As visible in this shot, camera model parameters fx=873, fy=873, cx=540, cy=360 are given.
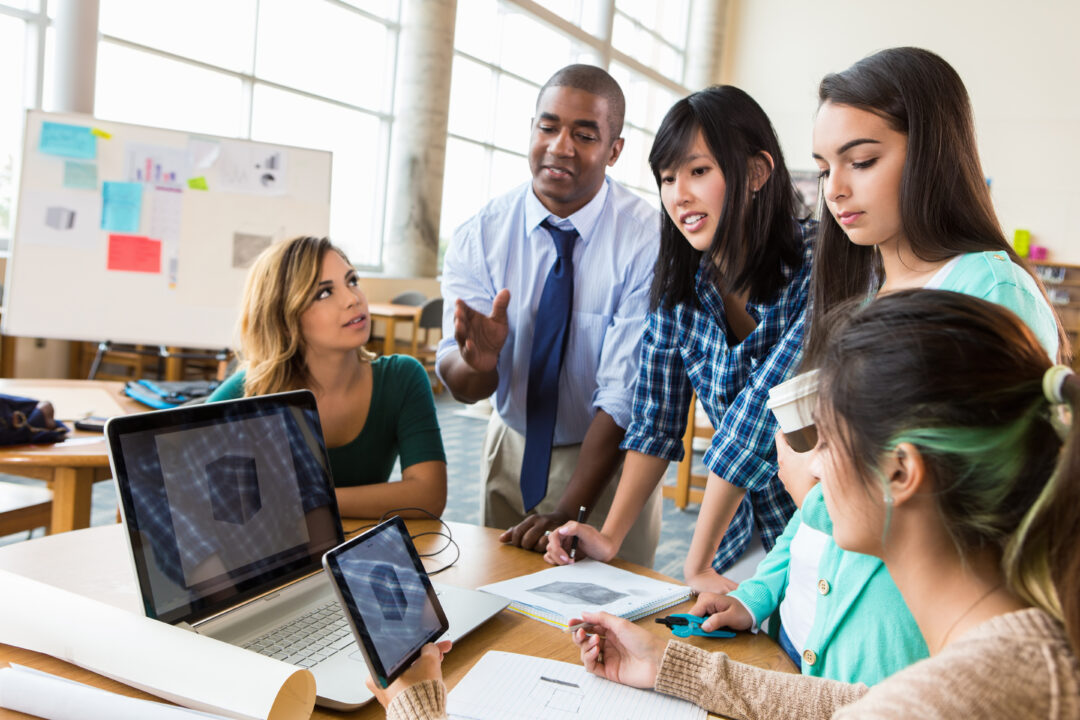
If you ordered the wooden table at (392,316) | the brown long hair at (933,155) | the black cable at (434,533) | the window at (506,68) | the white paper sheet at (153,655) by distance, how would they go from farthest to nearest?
the window at (506,68) < the wooden table at (392,316) < the black cable at (434,533) < the brown long hair at (933,155) < the white paper sheet at (153,655)

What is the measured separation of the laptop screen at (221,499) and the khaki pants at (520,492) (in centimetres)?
89

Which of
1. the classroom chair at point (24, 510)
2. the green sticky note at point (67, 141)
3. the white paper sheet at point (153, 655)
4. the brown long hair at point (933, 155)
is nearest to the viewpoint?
the white paper sheet at point (153, 655)

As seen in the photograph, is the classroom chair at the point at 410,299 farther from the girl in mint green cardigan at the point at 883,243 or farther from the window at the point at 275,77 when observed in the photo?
the girl in mint green cardigan at the point at 883,243

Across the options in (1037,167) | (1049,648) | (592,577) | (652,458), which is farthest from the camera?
(1037,167)

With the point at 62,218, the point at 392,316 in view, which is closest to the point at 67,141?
the point at 62,218

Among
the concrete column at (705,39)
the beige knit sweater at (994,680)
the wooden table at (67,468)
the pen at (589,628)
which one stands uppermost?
the concrete column at (705,39)

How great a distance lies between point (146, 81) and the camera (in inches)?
235

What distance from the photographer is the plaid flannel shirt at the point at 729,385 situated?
1536mm

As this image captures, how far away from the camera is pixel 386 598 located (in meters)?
0.93

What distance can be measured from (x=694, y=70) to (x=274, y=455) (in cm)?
1227

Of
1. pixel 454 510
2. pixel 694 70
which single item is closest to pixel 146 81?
pixel 454 510

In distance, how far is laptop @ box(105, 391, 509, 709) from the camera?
996mm

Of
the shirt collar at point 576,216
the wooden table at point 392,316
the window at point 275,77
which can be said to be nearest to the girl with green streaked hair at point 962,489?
the shirt collar at point 576,216

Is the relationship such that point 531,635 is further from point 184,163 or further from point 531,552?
point 184,163
